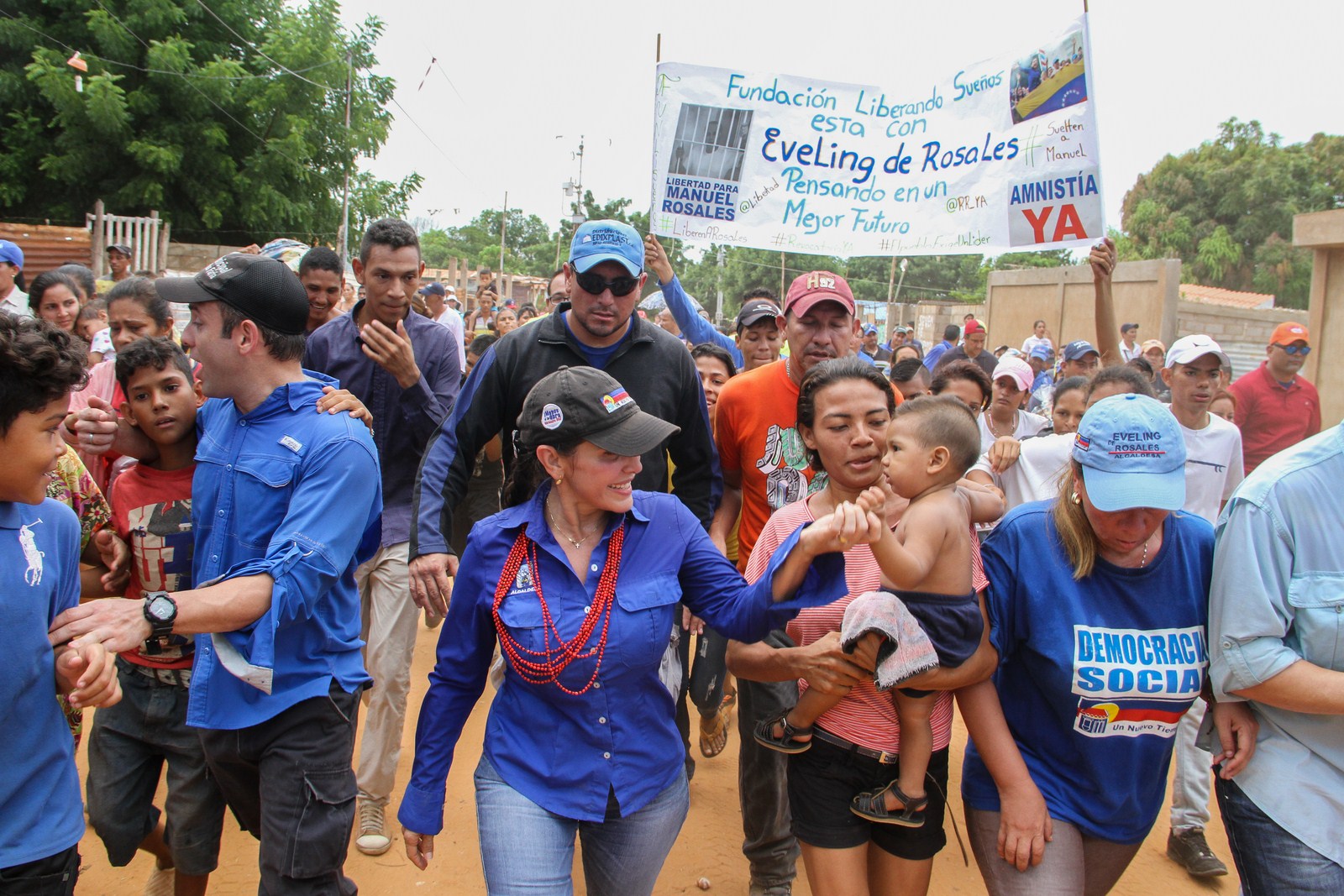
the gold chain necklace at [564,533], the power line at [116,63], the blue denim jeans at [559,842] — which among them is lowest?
the blue denim jeans at [559,842]

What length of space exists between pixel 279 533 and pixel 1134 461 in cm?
235

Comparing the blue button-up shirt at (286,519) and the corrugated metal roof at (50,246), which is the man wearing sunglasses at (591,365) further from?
the corrugated metal roof at (50,246)

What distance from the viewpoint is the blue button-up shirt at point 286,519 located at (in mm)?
2695

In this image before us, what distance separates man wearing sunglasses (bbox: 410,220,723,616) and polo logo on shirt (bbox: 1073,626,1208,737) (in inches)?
68.4

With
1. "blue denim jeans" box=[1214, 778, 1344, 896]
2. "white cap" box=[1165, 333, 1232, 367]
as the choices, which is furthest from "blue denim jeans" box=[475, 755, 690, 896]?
"white cap" box=[1165, 333, 1232, 367]

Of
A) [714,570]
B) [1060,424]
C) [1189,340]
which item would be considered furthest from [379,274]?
[1189,340]

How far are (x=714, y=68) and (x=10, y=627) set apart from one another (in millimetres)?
5483

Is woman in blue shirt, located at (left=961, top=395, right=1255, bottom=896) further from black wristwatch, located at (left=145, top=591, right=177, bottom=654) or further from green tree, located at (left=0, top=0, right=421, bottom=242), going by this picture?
green tree, located at (left=0, top=0, right=421, bottom=242)

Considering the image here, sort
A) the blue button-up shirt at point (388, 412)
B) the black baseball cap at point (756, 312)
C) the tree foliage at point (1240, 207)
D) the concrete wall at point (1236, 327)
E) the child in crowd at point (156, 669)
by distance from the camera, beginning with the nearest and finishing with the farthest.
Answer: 1. the child in crowd at point (156, 669)
2. the blue button-up shirt at point (388, 412)
3. the black baseball cap at point (756, 312)
4. the concrete wall at point (1236, 327)
5. the tree foliage at point (1240, 207)

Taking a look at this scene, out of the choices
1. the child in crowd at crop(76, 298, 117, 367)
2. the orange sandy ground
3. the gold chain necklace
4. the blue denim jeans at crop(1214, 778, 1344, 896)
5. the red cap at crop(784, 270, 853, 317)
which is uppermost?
the red cap at crop(784, 270, 853, 317)

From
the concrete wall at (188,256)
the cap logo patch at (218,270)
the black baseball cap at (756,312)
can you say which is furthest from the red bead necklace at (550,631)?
the concrete wall at (188,256)

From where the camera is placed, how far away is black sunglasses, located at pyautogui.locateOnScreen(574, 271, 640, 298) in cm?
351

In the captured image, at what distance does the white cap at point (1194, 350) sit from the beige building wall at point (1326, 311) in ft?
29.5

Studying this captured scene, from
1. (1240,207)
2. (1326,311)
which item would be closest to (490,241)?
(1240,207)
